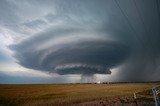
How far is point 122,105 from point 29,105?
19.7 metres

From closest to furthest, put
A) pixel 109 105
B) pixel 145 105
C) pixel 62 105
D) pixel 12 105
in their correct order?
pixel 145 105 → pixel 109 105 → pixel 62 105 → pixel 12 105

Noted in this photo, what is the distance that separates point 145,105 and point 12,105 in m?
28.4

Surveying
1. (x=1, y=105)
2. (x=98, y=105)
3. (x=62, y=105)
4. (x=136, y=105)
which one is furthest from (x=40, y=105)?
(x=136, y=105)

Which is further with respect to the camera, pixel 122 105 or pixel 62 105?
pixel 62 105

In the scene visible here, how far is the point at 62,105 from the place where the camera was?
3781cm

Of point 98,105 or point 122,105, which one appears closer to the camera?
point 122,105

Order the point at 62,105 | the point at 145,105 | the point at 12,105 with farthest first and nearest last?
1. the point at 12,105
2. the point at 62,105
3. the point at 145,105

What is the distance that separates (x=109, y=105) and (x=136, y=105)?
476cm

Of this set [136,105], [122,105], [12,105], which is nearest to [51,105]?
[12,105]

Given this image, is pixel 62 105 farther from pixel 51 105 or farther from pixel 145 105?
pixel 145 105

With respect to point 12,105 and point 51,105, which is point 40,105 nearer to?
point 51,105

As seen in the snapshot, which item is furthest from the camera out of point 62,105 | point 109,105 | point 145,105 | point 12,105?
point 12,105

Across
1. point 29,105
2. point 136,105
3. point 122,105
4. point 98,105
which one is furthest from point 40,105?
point 136,105

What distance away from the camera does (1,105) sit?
131 feet
